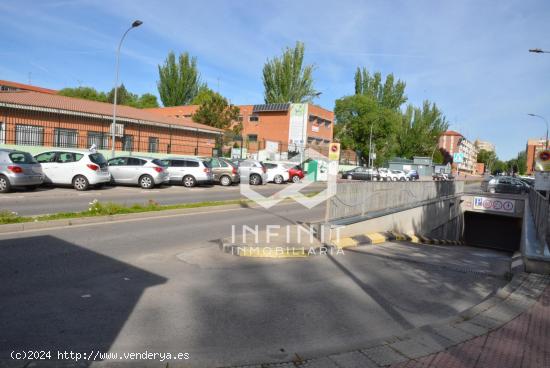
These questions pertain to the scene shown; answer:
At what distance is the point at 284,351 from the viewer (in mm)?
4180

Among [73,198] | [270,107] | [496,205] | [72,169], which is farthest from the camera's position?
[270,107]

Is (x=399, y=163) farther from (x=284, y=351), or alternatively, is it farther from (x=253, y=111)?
(x=284, y=351)

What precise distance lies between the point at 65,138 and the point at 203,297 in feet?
85.7

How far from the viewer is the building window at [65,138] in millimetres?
26938

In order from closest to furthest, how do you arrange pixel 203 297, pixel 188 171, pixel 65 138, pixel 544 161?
1. pixel 203 297
2. pixel 544 161
3. pixel 188 171
4. pixel 65 138

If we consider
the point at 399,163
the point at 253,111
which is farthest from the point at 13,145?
the point at 399,163

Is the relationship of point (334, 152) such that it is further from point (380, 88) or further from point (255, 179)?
point (380, 88)

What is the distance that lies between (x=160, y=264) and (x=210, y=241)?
2.41 m

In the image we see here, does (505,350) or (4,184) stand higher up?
(4,184)

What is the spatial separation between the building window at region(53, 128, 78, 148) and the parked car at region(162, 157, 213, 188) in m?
8.73

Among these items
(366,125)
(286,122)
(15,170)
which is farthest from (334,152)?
(366,125)

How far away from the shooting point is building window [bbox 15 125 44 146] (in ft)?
79.8

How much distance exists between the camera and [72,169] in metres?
17.8

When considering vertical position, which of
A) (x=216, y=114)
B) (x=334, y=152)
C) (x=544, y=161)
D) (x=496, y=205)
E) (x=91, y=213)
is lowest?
(x=496, y=205)
